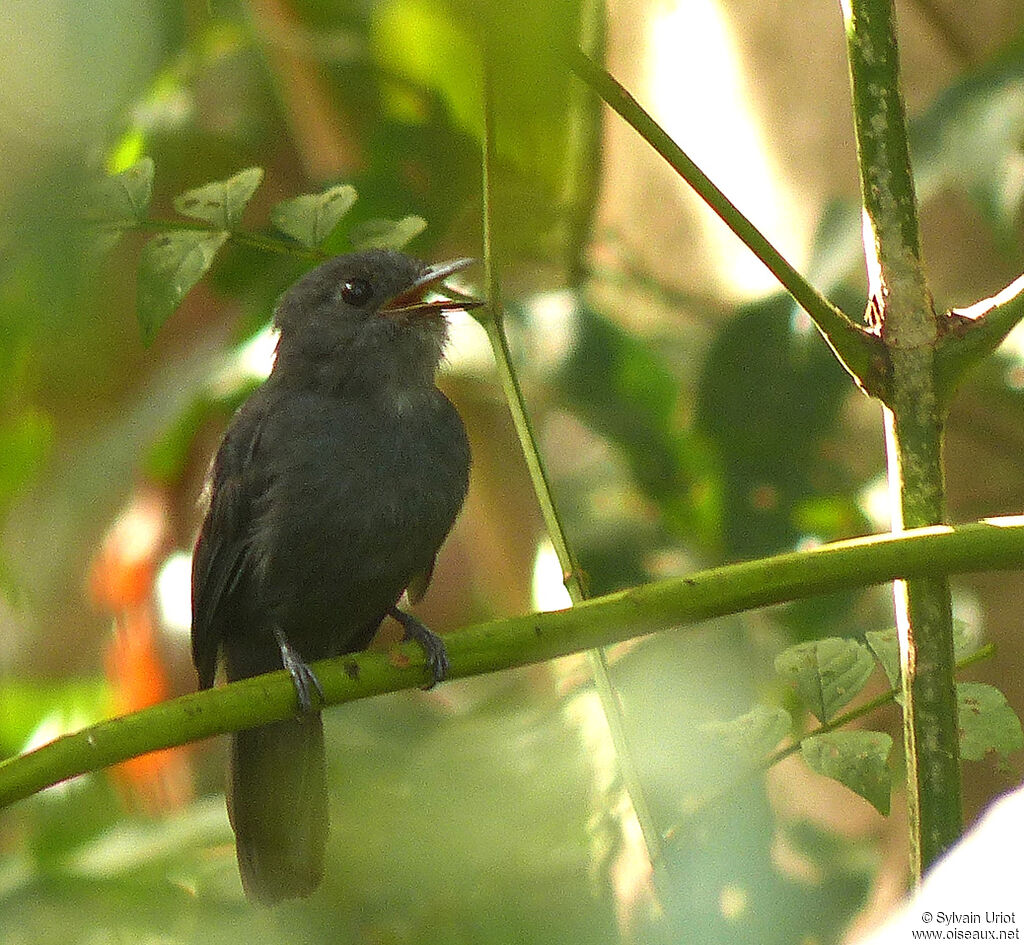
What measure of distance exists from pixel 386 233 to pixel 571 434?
2744 mm

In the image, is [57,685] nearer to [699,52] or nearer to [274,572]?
[274,572]

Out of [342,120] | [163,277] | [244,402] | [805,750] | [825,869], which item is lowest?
[805,750]

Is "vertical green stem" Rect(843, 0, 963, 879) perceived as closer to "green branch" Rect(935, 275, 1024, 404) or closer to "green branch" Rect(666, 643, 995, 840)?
"green branch" Rect(935, 275, 1024, 404)

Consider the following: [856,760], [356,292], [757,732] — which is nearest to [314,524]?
[356,292]

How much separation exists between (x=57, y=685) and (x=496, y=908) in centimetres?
398

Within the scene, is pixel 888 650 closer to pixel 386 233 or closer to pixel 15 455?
pixel 386 233

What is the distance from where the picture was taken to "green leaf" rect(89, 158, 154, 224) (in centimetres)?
187

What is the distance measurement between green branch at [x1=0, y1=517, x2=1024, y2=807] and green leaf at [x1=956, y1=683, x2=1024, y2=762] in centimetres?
32

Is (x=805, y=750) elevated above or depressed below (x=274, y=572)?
below

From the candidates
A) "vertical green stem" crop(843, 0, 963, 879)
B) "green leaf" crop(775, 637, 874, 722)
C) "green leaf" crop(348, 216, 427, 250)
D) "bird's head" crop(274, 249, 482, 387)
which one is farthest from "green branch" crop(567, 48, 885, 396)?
"bird's head" crop(274, 249, 482, 387)

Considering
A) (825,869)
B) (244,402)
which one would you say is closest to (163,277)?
(244,402)

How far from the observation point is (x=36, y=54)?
1.59ft

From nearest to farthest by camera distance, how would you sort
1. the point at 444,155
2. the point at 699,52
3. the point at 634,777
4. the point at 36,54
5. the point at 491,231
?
the point at 36,54, the point at 634,777, the point at 491,231, the point at 444,155, the point at 699,52

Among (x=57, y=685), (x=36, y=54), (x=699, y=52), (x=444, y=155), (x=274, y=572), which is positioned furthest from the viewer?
(x=57, y=685)
